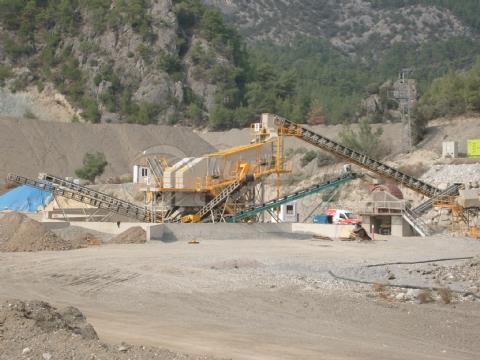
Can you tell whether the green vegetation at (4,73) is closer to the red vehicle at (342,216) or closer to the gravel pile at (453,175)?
the gravel pile at (453,175)

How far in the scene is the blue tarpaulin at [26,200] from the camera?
2055 inches

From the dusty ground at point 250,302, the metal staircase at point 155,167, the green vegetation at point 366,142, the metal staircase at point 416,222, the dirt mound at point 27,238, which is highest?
the green vegetation at point 366,142

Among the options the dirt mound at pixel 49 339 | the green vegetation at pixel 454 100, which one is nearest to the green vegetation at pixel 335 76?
the green vegetation at pixel 454 100

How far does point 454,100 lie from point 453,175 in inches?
835

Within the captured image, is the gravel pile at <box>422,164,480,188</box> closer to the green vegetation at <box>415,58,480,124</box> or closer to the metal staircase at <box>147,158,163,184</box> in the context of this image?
the green vegetation at <box>415,58,480,124</box>

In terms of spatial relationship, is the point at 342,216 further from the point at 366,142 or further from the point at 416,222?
the point at 366,142

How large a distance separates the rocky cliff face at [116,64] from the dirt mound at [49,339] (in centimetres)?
8549

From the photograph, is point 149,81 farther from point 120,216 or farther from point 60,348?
point 60,348

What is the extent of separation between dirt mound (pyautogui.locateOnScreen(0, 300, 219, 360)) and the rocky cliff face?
8549 cm

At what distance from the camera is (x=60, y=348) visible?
11.4 metres

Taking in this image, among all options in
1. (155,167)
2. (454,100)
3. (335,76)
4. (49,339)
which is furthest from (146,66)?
(49,339)

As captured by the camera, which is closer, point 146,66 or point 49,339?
point 49,339

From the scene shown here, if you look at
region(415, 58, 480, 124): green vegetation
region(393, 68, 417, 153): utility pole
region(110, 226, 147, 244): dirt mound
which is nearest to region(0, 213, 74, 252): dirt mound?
region(110, 226, 147, 244): dirt mound

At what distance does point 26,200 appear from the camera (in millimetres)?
52812
